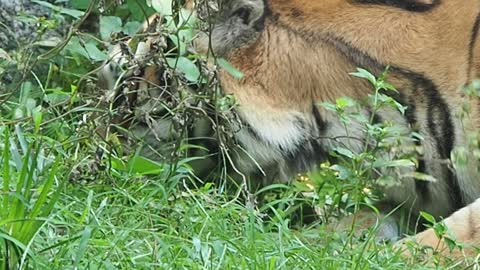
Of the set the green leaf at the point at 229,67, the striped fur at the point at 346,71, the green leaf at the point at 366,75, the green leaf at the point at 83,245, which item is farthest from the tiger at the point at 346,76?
the green leaf at the point at 83,245

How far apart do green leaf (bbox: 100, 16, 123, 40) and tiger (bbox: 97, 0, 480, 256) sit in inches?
12.4

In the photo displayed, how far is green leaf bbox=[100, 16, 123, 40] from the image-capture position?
338 cm

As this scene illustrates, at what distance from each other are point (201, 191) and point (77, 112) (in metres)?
0.54

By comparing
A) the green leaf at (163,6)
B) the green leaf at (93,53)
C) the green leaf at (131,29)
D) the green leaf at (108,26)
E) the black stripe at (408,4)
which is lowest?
the green leaf at (93,53)

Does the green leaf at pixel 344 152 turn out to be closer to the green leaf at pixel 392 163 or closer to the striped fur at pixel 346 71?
the green leaf at pixel 392 163

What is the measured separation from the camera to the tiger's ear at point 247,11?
12.0ft

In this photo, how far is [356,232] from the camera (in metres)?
3.38

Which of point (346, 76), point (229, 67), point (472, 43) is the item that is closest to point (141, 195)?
point (229, 67)

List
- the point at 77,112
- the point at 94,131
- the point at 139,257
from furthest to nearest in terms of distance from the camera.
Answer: the point at 77,112, the point at 94,131, the point at 139,257

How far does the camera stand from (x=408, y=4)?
12.4 ft

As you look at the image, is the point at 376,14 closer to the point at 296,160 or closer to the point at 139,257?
the point at 296,160

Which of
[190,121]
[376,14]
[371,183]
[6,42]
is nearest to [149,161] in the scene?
[190,121]

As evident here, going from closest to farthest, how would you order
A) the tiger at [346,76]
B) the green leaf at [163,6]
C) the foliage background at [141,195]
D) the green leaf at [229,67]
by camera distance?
the foliage background at [141,195] < the green leaf at [163,6] < the green leaf at [229,67] < the tiger at [346,76]

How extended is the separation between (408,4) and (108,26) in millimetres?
1054
